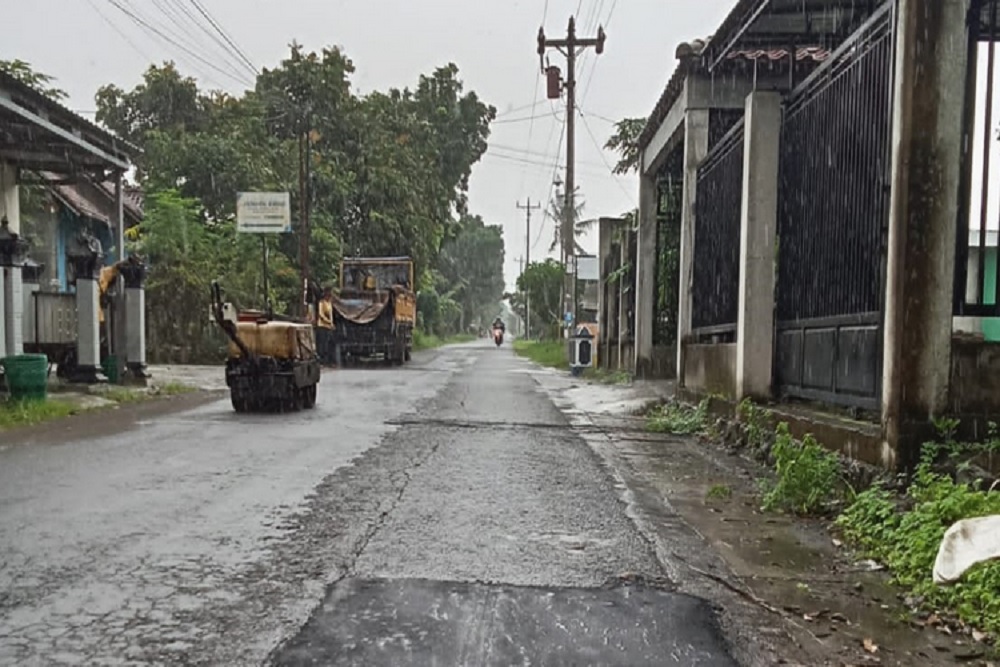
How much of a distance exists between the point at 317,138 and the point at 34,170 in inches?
825

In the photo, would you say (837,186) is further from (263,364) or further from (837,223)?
(263,364)

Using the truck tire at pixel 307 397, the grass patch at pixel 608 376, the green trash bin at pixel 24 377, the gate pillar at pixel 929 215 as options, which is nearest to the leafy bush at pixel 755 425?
the gate pillar at pixel 929 215

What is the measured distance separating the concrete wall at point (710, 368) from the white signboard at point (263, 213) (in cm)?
1873

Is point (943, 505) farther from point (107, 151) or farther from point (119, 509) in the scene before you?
point (107, 151)

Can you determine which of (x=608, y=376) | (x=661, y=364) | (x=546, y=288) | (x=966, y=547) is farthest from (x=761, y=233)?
(x=546, y=288)

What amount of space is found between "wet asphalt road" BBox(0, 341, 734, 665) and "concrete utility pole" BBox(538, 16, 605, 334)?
19348 mm

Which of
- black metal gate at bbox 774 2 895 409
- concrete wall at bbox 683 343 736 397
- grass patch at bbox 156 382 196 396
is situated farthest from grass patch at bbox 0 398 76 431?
black metal gate at bbox 774 2 895 409

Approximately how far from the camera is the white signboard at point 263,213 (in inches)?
1096

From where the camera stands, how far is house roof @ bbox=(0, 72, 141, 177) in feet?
42.3

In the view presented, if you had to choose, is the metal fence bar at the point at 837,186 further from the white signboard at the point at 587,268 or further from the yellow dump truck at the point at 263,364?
the white signboard at the point at 587,268

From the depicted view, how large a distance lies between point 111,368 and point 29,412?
4582 millimetres

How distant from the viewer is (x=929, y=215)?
5688 millimetres

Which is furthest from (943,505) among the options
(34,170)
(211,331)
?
(211,331)

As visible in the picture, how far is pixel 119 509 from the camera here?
5.80 m
